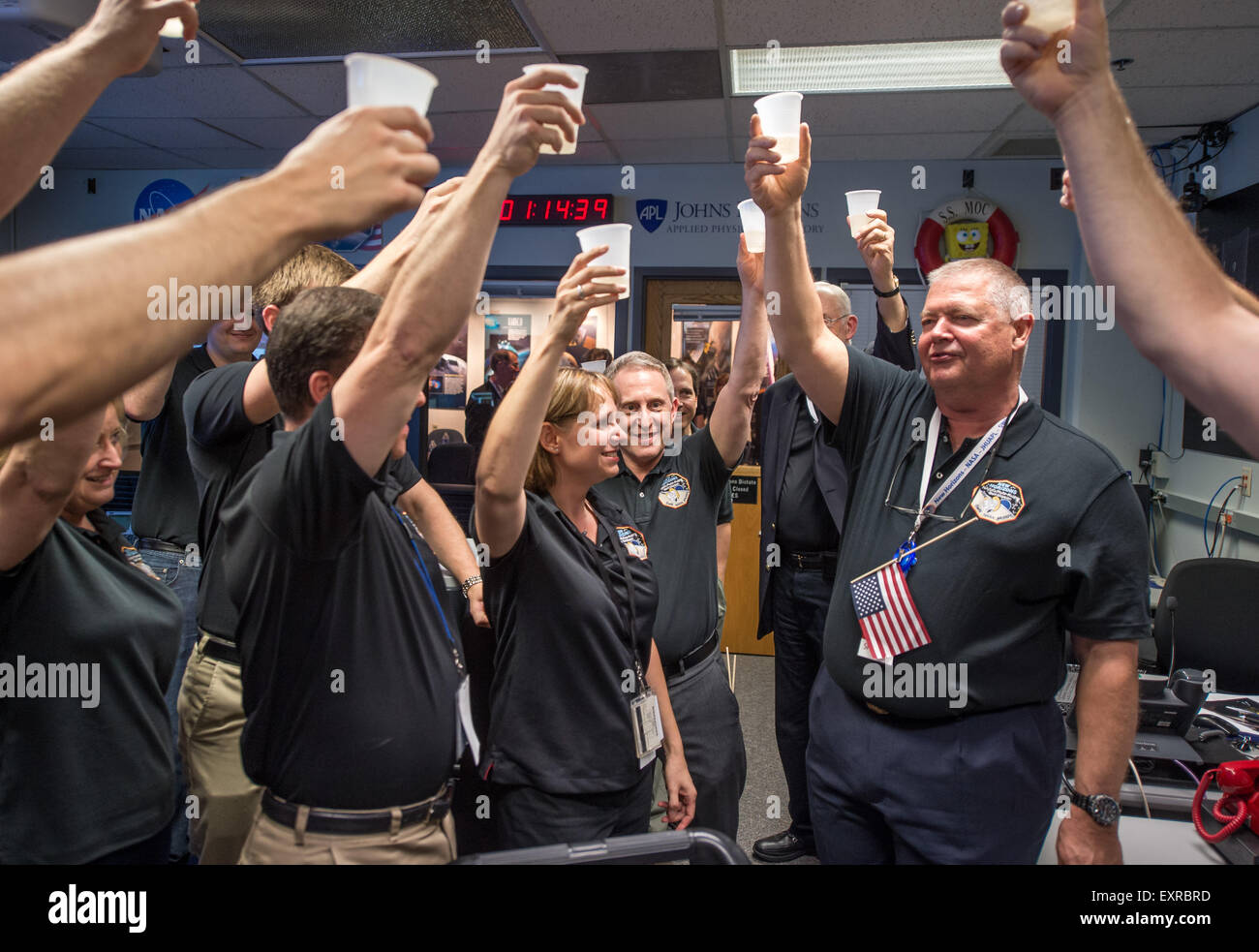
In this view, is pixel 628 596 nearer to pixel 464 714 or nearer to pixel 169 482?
pixel 464 714

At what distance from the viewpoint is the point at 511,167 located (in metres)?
0.76

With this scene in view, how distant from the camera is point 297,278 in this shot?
1.22 meters

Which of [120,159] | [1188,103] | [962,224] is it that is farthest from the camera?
[120,159]

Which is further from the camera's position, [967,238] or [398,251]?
[967,238]

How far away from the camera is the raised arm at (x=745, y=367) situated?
1.61m

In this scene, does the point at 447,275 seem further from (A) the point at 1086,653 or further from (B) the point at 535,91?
(A) the point at 1086,653

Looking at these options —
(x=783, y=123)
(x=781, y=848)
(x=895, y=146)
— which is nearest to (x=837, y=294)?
(x=783, y=123)

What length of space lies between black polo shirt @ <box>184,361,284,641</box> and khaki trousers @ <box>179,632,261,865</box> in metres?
0.25

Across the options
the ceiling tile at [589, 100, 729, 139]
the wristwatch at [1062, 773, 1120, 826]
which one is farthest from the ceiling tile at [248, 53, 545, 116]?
the wristwatch at [1062, 773, 1120, 826]

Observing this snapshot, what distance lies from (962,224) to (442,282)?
472 cm

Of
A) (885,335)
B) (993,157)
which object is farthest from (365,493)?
(993,157)

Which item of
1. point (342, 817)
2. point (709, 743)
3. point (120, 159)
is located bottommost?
point (709, 743)

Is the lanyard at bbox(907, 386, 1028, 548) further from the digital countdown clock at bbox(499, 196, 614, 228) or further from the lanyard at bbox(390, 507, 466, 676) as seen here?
the digital countdown clock at bbox(499, 196, 614, 228)

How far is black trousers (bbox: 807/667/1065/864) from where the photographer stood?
1.27 metres
